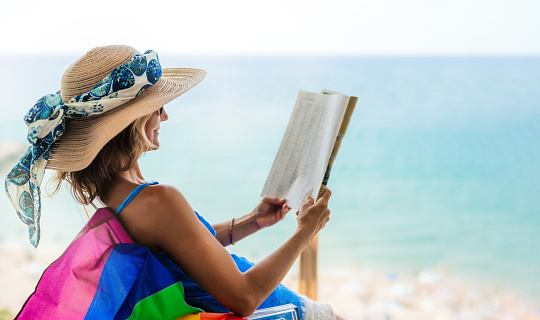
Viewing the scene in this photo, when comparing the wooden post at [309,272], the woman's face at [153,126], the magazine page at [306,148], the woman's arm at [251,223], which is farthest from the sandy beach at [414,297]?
the woman's face at [153,126]

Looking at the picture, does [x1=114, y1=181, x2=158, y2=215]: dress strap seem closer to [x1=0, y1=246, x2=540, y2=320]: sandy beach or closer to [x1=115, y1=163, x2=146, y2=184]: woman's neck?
A: [x1=115, y1=163, x2=146, y2=184]: woman's neck

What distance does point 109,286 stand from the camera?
1035 millimetres

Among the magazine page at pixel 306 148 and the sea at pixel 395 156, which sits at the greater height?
the magazine page at pixel 306 148

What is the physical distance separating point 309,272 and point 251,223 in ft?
2.07

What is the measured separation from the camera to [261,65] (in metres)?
9.23

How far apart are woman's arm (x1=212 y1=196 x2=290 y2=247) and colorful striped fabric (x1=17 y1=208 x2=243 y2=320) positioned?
46 cm

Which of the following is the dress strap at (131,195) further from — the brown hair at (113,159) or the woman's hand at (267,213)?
the woman's hand at (267,213)

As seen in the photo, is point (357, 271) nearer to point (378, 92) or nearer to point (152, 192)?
point (378, 92)

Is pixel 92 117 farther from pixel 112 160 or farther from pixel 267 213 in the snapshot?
pixel 267 213

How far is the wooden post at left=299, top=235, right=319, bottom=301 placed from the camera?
2043 millimetres

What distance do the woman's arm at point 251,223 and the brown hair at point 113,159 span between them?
1.52 feet

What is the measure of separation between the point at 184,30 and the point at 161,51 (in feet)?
1.38

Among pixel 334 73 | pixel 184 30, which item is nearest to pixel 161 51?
pixel 184 30

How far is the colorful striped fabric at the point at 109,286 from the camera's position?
1032mm
